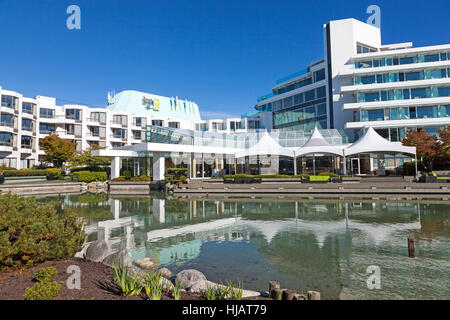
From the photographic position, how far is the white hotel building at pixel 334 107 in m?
37.6

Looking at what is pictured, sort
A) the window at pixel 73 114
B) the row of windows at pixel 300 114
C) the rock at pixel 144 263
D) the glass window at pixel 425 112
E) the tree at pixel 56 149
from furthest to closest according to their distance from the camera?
the window at pixel 73 114, the row of windows at pixel 300 114, the tree at pixel 56 149, the glass window at pixel 425 112, the rock at pixel 144 263

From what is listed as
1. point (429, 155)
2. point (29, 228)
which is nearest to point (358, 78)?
point (429, 155)

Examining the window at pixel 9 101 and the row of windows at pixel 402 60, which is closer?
the row of windows at pixel 402 60

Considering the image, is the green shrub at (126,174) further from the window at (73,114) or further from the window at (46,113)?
the window at (46,113)

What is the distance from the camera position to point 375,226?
10555mm

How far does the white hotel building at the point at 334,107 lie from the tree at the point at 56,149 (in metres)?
5.48

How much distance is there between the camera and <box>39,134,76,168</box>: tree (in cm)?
3963

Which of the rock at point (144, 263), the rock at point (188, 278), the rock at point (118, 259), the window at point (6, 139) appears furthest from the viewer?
the window at point (6, 139)

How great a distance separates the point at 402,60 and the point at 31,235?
48432 millimetres

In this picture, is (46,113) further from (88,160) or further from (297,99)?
(297,99)

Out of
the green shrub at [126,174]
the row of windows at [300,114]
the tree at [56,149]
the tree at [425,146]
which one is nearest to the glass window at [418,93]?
the tree at [425,146]

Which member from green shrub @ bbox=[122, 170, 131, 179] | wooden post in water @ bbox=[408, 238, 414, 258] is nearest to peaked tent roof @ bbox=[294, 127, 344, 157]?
green shrub @ bbox=[122, 170, 131, 179]

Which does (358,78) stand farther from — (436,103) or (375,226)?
(375,226)
